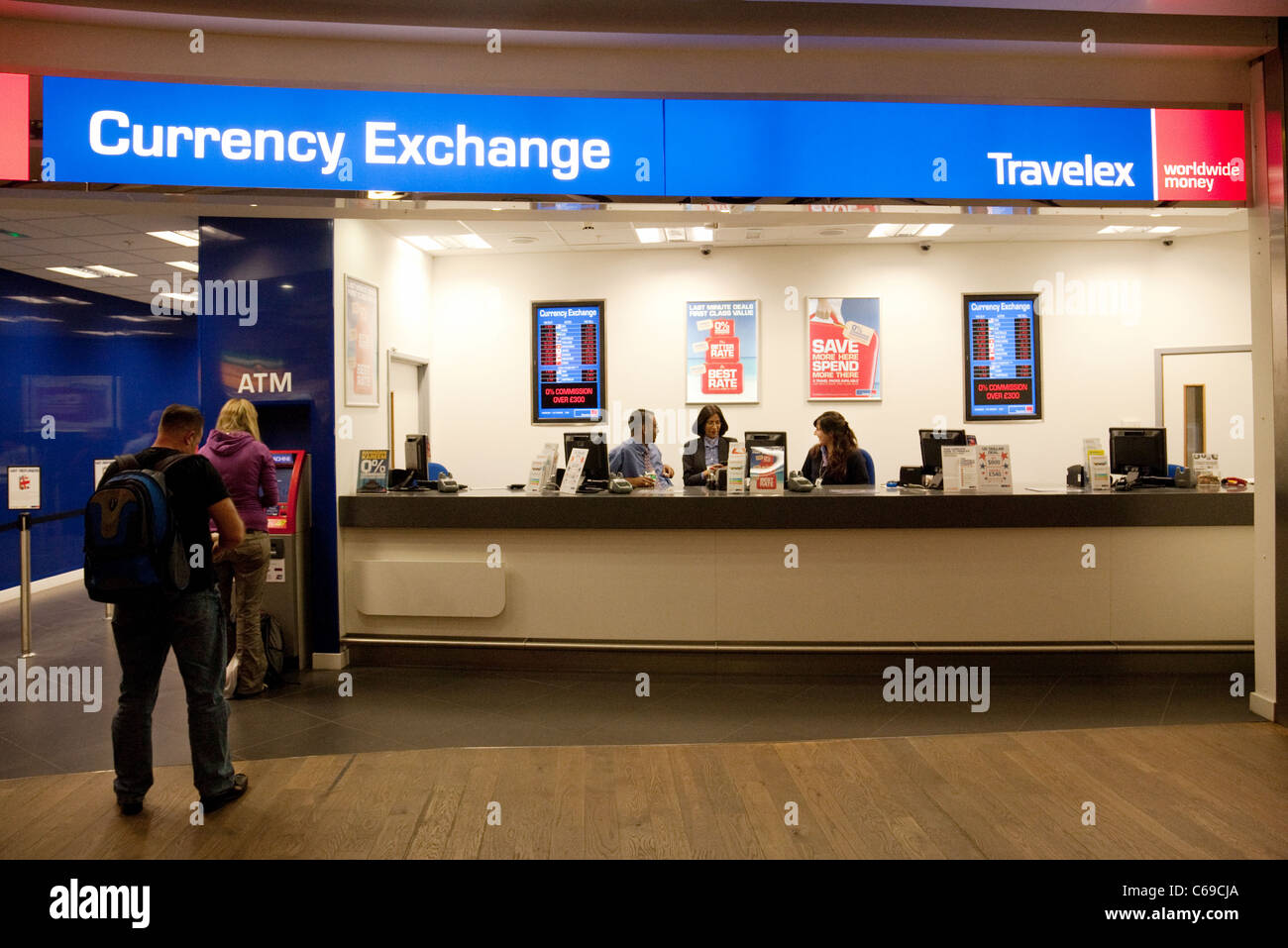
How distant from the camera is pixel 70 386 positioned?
8.51 metres

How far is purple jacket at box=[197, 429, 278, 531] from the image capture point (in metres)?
4.41

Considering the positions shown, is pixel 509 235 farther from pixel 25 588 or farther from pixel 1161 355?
pixel 1161 355

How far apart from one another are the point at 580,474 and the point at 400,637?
5.00ft

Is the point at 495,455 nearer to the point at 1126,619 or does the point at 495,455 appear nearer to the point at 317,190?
the point at 317,190

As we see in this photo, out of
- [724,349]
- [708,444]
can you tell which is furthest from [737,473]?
[724,349]

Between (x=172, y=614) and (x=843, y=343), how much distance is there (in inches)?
249

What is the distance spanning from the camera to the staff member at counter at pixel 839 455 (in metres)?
5.75

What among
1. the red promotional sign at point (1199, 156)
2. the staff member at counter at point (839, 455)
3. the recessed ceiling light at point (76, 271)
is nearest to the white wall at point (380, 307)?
the staff member at counter at point (839, 455)

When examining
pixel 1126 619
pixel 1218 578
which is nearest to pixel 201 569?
pixel 1126 619

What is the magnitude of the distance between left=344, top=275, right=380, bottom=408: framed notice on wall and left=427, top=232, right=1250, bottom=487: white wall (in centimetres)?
209

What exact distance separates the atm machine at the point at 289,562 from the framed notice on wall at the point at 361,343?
615 millimetres

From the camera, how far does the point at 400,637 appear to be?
5.02m

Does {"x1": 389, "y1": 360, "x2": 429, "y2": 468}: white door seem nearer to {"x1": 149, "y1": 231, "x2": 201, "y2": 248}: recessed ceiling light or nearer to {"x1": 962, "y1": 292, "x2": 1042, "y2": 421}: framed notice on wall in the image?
{"x1": 149, "y1": 231, "x2": 201, "y2": 248}: recessed ceiling light

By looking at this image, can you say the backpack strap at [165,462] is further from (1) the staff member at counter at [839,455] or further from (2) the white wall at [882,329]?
(2) the white wall at [882,329]
